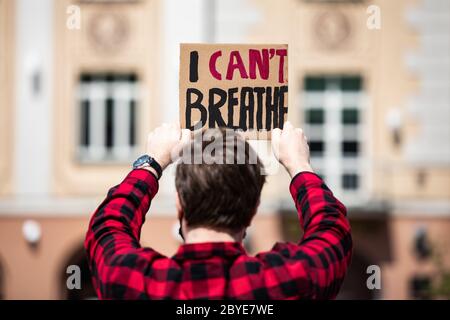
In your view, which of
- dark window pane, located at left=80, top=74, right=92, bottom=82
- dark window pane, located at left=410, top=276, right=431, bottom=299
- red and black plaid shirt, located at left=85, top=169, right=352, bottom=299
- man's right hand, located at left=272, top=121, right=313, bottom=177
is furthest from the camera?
dark window pane, located at left=80, top=74, right=92, bottom=82

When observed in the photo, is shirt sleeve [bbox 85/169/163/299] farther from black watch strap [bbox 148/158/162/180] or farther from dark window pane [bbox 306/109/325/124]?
dark window pane [bbox 306/109/325/124]

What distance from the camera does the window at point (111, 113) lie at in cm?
1420

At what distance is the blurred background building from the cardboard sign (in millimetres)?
11322

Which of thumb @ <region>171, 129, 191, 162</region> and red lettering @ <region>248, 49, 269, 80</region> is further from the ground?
red lettering @ <region>248, 49, 269, 80</region>

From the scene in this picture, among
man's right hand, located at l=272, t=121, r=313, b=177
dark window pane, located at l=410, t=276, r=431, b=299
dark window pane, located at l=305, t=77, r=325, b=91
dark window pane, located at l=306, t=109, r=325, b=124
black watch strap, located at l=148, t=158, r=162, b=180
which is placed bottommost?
dark window pane, located at l=410, t=276, r=431, b=299

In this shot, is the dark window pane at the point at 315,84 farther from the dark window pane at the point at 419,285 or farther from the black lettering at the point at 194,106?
the black lettering at the point at 194,106

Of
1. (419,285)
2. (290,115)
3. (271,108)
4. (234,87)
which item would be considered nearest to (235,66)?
(234,87)

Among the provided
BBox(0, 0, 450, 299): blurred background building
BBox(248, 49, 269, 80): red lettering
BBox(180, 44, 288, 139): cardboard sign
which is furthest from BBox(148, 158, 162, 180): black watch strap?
BBox(0, 0, 450, 299): blurred background building

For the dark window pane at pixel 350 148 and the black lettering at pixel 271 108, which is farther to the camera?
the dark window pane at pixel 350 148

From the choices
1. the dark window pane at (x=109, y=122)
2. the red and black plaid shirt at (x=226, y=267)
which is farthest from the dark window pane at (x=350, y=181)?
the red and black plaid shirt at (x=226, y=267)

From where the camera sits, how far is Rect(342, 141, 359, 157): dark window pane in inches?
562

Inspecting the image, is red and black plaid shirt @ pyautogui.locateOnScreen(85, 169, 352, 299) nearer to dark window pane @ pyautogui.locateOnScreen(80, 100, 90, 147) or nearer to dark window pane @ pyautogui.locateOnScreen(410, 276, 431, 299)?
dark window pane @ pyautogui.locateOnScreen(410, 276, 431, 299)

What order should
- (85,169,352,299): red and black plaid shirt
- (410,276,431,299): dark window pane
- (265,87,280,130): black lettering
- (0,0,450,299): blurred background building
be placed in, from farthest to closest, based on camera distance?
(0,0,450,299): blurred background building → (410,276,431,299): dark window pane → (265,87,280,130): black lettering → (85,169,352,299): red and black plaid shirt

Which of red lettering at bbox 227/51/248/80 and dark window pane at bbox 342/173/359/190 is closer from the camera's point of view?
red lettering at bbox 227/51/248/80
